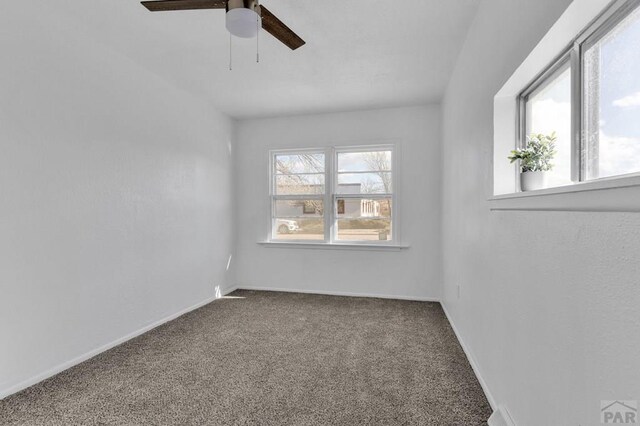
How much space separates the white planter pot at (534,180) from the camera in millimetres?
1639

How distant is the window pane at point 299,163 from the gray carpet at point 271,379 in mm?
2199

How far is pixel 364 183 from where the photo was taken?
179 inches

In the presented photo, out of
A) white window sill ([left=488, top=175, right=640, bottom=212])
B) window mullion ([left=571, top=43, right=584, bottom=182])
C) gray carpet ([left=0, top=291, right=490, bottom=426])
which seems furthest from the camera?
gray carpet ([left=0, top=291, right=490, bottom=426])

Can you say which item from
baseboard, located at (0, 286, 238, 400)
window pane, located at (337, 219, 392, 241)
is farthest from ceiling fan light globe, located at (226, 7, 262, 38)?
window pane, located at (337, 219, 392, 241)

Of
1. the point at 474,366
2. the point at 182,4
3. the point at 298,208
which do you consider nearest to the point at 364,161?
the point at 298,208

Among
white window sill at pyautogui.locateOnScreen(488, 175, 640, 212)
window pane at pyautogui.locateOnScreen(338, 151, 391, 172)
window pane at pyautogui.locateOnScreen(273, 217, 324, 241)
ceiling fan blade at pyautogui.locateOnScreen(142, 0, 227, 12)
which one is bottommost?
window pane at pyautogui.locateOnScreen(273, 217, 324, 241)

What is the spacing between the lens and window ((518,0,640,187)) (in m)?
1.05

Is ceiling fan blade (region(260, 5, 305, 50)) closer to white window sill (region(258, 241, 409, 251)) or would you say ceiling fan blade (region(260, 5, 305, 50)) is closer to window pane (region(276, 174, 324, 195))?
window pane (region(276, 174, 324, 195))

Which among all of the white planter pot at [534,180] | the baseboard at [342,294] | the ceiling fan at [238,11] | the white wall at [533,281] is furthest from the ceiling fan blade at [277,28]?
the baseboard at [342,294]

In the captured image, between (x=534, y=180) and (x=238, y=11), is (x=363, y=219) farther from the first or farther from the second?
(x=238, y=11)

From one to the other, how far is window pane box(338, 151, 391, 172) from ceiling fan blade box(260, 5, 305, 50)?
2.55m

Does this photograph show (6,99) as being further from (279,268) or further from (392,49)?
(279,268)

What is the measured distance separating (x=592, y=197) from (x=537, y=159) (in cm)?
77

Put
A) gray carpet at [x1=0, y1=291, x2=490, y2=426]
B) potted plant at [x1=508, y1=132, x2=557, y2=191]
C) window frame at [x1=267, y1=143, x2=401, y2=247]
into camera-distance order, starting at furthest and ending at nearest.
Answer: window frame at [x1=267, y1=143, x2=401, y2=247], gray carpet at [x1=0, y1=291, x2=490, y2=426], potted plant at [x1=508, y1=132, x2=557, y2=191]
